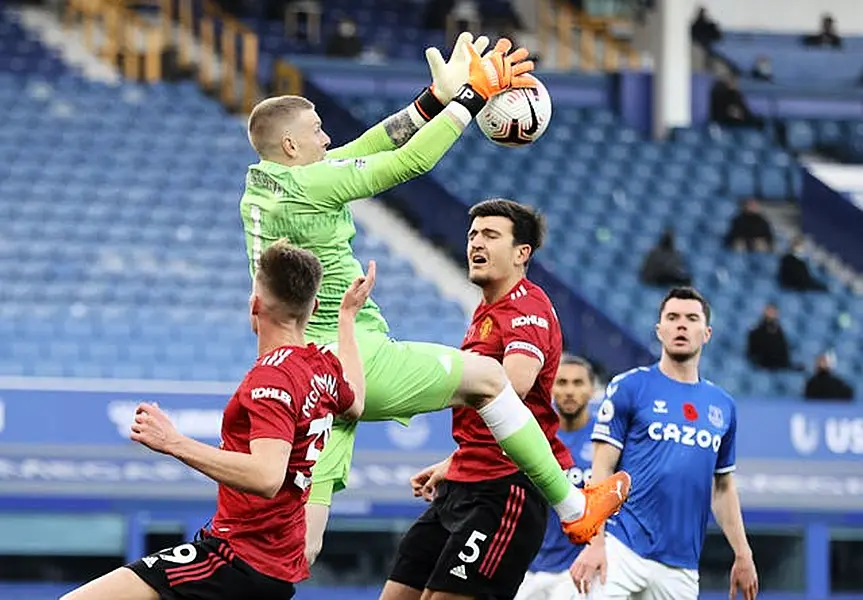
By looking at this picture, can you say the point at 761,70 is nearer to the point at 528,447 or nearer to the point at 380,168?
the point at 380,168

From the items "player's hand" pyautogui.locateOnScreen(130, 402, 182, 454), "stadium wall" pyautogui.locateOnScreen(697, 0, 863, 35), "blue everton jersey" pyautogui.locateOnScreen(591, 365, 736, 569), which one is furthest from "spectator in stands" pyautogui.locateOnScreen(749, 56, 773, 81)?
"player's hand" pyautogui.locateOnScreen(130, 402, 182, 454)

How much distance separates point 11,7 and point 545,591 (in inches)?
586

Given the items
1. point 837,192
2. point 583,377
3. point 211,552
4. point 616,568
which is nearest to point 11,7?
point 837,192

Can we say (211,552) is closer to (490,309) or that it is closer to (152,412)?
(152,412)

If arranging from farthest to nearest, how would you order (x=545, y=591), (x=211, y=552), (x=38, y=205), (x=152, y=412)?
(x=38, y=205) → (x=545, y=591) → (x=211, y=552) → (x=152, y=412)

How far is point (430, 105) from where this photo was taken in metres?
8.26

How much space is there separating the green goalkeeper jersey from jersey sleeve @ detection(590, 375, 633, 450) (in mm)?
1847

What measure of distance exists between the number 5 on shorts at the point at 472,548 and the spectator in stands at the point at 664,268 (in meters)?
12.0

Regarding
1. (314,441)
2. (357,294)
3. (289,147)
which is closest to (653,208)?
(289,147)

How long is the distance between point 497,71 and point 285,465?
2.21 metres

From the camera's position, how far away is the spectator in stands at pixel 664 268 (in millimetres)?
20047

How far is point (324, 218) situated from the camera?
25.8 ft

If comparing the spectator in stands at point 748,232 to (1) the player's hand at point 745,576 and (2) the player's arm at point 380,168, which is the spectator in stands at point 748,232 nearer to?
(1) the player's hand at point 745,576

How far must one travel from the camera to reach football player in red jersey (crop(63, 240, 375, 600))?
21.6 ft
